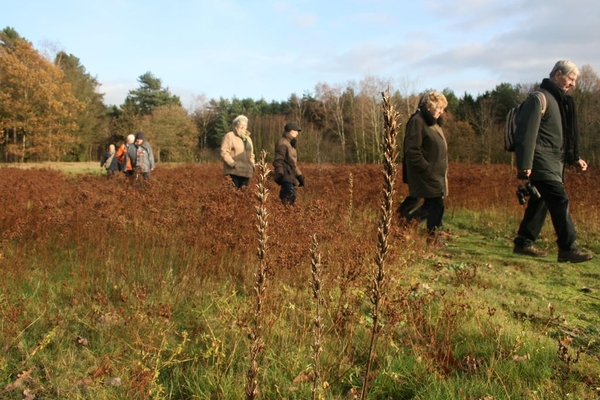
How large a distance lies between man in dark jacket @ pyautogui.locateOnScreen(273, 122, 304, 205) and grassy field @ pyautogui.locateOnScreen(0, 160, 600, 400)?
147 cm

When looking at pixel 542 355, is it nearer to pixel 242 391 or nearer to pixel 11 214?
pixel 242 391

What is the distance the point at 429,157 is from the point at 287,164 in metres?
2.26

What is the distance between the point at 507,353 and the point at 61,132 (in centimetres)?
4708

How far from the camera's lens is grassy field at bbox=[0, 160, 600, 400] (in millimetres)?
2561

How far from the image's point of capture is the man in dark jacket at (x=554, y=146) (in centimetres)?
509

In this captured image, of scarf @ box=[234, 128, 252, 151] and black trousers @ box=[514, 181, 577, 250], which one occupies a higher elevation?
scarf @ box=[234, 128, 252, 151]

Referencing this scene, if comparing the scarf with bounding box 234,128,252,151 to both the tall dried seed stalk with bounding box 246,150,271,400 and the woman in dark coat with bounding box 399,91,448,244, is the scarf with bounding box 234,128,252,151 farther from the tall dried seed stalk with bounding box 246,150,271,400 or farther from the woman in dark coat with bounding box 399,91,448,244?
the tall dried seed stalk with bounding box 246,150,271,400

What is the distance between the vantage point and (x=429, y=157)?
6148 mm

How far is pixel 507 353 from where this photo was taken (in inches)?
114

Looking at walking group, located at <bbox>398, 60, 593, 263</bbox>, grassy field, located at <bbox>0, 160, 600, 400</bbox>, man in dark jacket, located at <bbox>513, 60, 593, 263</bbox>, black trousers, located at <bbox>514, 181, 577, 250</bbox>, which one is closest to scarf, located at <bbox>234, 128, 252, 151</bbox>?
grassy field, located at <bbox>0, 160, 600, 400</bbox>

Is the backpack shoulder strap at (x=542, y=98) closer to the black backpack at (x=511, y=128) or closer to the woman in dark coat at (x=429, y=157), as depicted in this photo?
the black backpack at (x=511, y=128)

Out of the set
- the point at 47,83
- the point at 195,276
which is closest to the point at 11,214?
the point at 195,276

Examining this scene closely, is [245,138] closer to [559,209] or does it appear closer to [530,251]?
[530,251]

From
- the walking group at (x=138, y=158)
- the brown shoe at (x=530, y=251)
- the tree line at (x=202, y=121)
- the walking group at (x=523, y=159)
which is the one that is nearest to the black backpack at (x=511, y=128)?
the walking group at (x=523, y=159)
